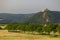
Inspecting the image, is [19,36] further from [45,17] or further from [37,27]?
[45,17]

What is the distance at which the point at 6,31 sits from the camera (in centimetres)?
287

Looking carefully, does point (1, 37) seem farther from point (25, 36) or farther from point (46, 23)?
point (46, 23)

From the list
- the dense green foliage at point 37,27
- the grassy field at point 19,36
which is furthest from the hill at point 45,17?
the grassy field at point 19,36

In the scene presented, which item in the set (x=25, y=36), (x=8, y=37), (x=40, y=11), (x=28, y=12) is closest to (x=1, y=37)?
(x=8, y=37)

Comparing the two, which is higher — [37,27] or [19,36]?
[37,27]

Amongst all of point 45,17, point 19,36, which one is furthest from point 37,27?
point 19,36

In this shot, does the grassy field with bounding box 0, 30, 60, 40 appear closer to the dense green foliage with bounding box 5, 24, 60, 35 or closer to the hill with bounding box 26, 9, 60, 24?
the dense green foliage with bounding box 5, 24, 60, 35

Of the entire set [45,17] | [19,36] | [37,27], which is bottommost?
[19,36]

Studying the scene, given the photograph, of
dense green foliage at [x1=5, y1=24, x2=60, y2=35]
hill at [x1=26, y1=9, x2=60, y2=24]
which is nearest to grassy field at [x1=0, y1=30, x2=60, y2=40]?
dense green foliage at [x1=5, y1=24, x2=60, y2=35]

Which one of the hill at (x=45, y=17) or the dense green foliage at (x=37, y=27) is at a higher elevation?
the hill at (x=45, y=17)

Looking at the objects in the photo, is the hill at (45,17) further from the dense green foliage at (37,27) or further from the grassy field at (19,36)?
the grassy field at (19,36)

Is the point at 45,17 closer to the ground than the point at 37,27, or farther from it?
farther from it

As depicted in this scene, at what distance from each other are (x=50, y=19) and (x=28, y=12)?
47cm

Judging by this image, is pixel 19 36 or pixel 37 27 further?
pixel 37 27
